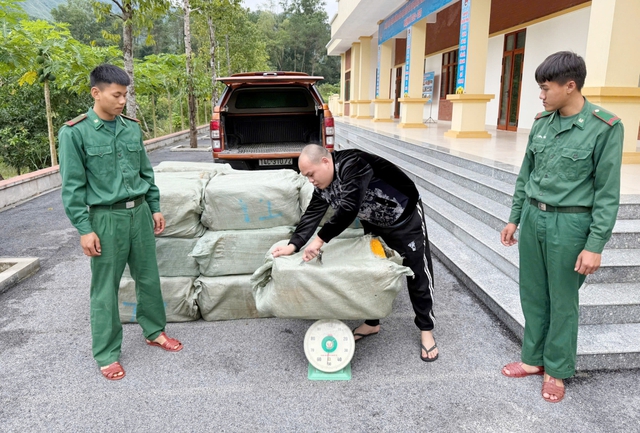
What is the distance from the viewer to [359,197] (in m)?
2.41

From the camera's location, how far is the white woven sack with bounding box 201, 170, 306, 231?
312cm

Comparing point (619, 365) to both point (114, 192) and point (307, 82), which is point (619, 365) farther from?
point (307, 82)

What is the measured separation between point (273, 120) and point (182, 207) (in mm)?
4421

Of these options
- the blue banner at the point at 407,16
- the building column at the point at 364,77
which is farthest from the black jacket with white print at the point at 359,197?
the building column at the point at 364,77

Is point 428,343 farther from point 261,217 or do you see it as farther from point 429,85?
point 429,85

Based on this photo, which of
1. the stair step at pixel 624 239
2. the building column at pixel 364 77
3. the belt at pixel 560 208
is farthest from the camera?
the building column at pixel 364 77

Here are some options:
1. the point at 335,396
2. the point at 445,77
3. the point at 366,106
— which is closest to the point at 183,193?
the point at 335,396

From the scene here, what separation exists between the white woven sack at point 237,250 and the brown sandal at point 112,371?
0.81m

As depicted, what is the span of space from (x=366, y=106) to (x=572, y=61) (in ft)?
66.6

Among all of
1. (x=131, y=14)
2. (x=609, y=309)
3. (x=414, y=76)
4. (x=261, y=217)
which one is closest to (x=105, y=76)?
(x=261, y=217)

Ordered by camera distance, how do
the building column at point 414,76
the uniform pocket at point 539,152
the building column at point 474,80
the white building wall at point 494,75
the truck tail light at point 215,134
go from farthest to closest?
1. the white building wall at point 494,75
2. the building column at point 414,76
3. the building column at point 474,80
4. the truck tail light at point 215,134
5. the uniform pocket at point 539,152

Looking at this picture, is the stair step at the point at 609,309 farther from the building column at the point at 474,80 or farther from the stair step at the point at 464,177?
the building column at the point at 474,80

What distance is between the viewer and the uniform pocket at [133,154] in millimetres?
2609

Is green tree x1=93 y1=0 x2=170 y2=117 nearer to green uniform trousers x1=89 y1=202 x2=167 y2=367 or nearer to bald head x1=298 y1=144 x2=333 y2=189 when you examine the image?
green uniform trousers x1=89 y1=202 x2=167 y2=367
